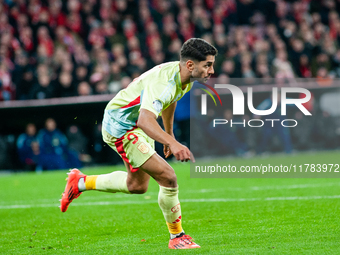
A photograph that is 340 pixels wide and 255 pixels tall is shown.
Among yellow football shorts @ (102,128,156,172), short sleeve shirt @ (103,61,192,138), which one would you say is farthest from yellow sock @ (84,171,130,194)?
short sleeve shirt @ (103,61,192,138)

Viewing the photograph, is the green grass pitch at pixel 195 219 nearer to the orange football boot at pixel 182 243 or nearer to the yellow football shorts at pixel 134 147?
the orange football boot at pixel 182 243

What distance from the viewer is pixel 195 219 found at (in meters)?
6.55

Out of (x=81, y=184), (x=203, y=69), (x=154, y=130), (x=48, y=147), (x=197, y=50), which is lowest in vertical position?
(x=48, y=147)

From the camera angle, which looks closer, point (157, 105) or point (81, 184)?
point (157, 105)

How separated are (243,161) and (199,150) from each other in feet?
4.28

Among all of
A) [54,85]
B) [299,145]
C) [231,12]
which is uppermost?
[231,12]

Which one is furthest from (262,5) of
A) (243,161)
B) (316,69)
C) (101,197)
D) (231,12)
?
(101,197)

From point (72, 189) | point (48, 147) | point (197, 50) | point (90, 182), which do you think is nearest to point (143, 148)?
point (197, 50)

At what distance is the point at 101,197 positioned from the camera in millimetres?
9180

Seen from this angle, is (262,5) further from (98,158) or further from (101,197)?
(101,197)

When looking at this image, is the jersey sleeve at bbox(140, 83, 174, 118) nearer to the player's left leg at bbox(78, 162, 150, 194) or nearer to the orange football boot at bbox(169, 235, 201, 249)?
the player's left leg at bbox(78, 162, 150, 194)

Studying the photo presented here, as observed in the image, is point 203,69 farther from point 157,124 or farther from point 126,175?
point 126,175

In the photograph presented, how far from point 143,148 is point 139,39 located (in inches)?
444

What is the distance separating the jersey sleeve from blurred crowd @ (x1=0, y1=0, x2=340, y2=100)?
8.72m
